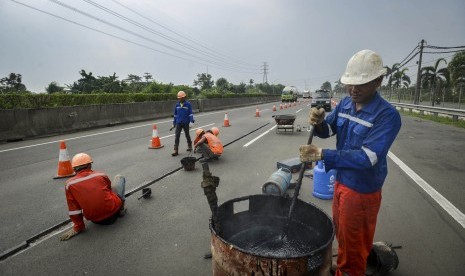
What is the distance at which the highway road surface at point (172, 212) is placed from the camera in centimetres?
306

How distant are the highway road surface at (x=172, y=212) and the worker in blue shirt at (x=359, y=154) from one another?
0.97 m

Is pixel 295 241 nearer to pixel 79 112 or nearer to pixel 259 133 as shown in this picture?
pixel 259 133

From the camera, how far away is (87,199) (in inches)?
143

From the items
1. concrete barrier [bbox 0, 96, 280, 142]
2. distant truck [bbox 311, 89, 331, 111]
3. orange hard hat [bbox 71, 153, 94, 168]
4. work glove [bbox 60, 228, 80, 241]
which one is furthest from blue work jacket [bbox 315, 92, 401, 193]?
distant truck [bbox 311, 89, 331, 111]

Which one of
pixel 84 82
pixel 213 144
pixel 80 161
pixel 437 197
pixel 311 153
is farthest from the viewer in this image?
pixel 84 82

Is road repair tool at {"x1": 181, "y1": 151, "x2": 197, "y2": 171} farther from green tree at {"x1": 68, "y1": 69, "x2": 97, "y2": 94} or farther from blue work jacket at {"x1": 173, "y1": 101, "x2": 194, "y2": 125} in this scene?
green tree at {"x1": 68, "y1": 69, "x2": 97, "y2": 94}

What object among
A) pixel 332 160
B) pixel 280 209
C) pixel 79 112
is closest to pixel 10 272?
pixel 280 209

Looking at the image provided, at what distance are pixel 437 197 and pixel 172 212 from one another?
181 inches

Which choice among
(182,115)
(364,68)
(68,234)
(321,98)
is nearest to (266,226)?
(364,68)

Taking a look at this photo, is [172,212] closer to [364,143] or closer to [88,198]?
[88,198]

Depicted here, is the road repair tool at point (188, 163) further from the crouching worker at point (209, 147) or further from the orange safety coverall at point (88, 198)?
the orange safety coverall at point (88, 198)

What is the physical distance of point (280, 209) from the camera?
8.66 feet

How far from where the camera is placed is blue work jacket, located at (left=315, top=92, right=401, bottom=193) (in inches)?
79.6

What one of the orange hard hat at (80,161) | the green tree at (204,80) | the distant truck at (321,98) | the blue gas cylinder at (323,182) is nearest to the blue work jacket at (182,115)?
the orange hard hat at (80,161)
